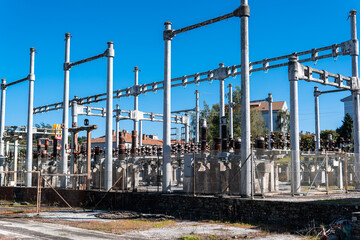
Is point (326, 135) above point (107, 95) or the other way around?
above

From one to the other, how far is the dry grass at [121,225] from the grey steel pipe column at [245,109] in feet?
10.3

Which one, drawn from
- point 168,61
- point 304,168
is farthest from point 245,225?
point 304,168

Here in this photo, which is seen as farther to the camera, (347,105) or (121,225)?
(347,105)

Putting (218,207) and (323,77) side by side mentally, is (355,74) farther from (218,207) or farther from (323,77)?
(218,207)

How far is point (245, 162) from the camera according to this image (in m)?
16.5

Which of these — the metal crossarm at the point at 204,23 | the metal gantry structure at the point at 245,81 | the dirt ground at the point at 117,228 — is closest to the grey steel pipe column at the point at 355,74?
the metal gantry structure at the point at 245,81

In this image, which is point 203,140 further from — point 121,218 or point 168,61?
point 121,218

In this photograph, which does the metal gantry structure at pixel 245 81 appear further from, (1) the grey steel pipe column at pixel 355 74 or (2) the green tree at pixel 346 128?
(2) the green tree at pixel 346 128

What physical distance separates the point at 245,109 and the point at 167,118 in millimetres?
4094

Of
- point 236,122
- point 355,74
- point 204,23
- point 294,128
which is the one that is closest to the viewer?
point 294,128

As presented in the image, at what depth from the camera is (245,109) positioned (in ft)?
55.1

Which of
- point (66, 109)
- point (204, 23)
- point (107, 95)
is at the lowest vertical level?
point (66, 109)

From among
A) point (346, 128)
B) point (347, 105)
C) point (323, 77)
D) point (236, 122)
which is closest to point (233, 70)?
point (323, 77)

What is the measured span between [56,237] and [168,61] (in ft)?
32.1
